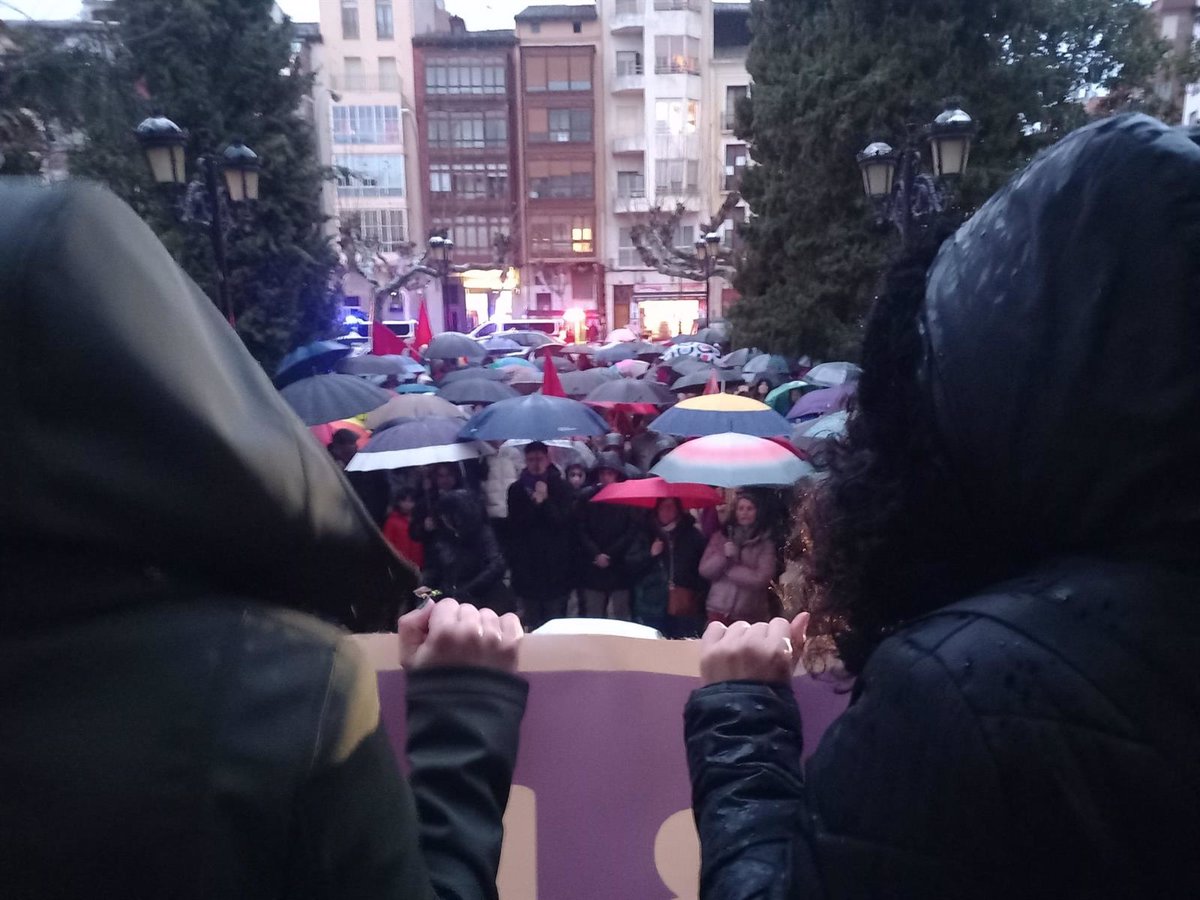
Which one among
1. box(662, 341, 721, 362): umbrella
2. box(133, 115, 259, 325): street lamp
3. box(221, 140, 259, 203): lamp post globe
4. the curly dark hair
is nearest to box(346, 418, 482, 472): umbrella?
box(133, 115, 259, 325): street lamp

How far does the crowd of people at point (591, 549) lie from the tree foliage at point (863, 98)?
7.66m

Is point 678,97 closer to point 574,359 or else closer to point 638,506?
point 574,359

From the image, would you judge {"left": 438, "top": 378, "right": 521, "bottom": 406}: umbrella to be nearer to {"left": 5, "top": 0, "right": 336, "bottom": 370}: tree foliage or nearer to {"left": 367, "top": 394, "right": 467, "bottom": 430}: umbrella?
{"left": 367, "top": 394, "right": 467, "bottom": 430}: umbrella

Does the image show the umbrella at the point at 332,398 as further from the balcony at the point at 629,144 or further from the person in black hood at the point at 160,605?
the balcony at the point at 629,144

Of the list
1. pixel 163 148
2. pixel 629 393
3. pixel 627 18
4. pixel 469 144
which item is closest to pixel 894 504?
pixel 163 148

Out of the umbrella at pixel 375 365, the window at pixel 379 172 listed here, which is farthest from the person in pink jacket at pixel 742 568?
the window at pixel 379 172

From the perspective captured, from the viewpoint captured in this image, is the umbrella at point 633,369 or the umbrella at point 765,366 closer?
the umbrella at point 765,366

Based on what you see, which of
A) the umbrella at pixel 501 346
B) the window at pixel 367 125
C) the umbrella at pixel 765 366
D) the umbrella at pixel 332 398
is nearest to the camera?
the umbrella at pixel 332 398

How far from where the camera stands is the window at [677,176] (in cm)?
4403

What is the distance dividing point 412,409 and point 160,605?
25.8 ft

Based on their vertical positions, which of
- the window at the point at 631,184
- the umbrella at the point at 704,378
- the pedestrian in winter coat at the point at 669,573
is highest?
the window at the point at 631,184

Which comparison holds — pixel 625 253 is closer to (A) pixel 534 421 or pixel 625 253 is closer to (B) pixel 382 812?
(A) pixel 534 421

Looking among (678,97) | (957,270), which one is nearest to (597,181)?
(678,97)

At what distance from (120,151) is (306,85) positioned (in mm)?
3578
